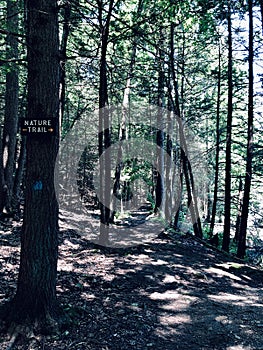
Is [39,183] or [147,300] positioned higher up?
[39,183]

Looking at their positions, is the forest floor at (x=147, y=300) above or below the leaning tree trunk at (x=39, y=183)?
below

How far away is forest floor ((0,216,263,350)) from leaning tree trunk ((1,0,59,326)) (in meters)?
0.43

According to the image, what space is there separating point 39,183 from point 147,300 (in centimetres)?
287

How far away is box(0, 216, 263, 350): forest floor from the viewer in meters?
4.08

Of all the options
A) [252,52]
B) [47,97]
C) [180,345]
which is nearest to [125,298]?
[180,345]

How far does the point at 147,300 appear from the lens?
5.54m

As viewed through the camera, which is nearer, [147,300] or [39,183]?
[39,183]

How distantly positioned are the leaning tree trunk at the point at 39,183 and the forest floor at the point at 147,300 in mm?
431

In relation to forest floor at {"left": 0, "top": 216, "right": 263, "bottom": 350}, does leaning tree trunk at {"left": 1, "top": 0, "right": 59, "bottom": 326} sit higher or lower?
higher

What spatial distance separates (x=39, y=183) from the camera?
4133mm

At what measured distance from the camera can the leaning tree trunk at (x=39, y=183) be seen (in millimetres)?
4141

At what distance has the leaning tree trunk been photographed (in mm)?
4141

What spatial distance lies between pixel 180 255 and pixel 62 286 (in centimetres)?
444

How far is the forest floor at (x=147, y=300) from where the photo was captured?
4.08m
